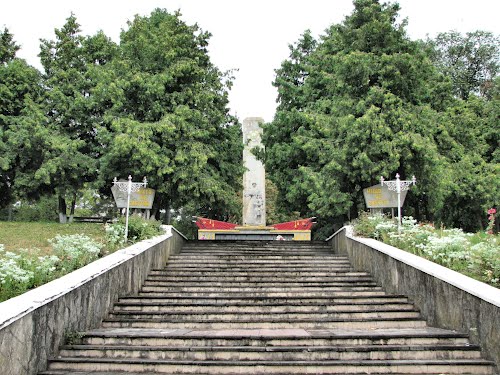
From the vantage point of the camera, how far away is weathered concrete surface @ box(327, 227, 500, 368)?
17.4 ft

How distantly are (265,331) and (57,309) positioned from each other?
259cm

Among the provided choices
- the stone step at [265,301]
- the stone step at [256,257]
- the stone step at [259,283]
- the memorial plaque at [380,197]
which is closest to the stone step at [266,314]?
the stone step at [265,301]

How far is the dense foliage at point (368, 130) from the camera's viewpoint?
15766 mm

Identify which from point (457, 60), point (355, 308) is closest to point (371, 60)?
point (355, 308)

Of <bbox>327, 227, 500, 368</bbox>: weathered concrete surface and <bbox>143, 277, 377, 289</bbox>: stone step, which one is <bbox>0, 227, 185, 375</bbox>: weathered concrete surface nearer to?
<bbox>143, 277, 377, 289</bbox>: stone step

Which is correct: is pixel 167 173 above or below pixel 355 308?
above

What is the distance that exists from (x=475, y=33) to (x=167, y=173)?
2186 centimetres

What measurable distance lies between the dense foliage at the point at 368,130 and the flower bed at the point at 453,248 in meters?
4.66

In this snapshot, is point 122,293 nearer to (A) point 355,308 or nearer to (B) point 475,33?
(A) point 355,308

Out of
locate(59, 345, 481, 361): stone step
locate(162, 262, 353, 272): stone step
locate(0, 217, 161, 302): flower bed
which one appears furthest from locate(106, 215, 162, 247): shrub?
locate(59, 345, 481, 361): stone step

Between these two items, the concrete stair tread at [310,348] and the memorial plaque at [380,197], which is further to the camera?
the memorial plaque at [380,197]

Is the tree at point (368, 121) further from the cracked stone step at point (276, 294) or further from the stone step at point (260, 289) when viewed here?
the cracked stone step at point (276, 294)

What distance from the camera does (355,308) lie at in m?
7.83

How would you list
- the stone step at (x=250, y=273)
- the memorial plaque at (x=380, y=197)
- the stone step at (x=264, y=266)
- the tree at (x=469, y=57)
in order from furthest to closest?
the tree at (x=469, y=57)
the memorial plaque at (x=380, y=197)
the stone step at (x=264, y=266)
the stone step at (x=250, y=273)
